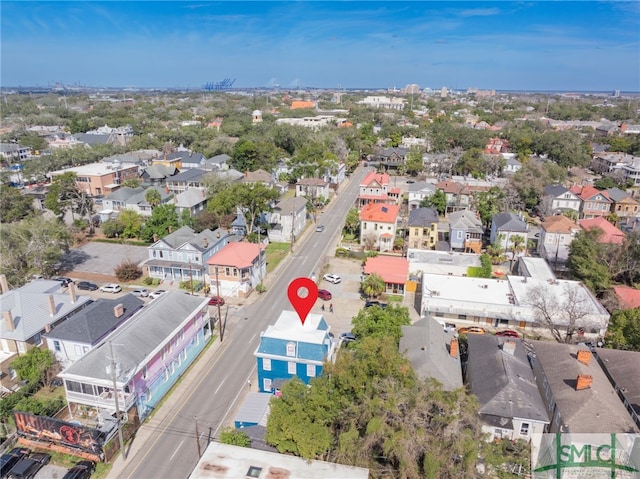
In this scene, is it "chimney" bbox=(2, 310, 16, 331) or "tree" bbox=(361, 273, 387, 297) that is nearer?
"chimney" bbox=(2, 310, 16, 331)

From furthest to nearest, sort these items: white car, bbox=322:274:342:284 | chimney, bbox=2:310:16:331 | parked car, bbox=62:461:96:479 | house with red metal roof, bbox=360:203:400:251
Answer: house with red metal roof, bbox=360:203:400:251, white car, bbox=322:274:342:284, chimney, bbox=2:310:16:331, parked car, bbox=62:461:96:479

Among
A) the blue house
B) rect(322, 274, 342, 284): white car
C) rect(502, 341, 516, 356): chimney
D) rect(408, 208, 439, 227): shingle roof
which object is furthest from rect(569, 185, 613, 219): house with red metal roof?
the blue house

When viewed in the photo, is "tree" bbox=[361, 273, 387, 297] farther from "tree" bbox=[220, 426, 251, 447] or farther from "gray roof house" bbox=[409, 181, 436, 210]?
"gray roof house" bbox=[409, 181, 436, 210]

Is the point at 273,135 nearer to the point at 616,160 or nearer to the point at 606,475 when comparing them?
the point at 616,160

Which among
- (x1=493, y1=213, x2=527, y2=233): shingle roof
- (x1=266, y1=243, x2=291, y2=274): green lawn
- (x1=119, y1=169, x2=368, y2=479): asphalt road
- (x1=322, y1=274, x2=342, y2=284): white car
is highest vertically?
(x1=493, y1=213, x2=527, y2=233): shingle roof

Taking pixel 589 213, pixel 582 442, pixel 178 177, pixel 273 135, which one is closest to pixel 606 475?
pixel 582 442

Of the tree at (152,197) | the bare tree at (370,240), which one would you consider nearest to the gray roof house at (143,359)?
the bare tree at (370,240)

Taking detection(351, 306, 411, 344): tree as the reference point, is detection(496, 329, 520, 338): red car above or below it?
below

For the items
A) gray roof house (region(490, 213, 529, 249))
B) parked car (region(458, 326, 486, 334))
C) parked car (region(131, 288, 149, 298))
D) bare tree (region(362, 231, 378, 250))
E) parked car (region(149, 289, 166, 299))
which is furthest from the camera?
bare tree (region(362, 231, 378, 250))

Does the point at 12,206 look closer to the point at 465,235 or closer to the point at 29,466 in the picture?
the point at 29,466

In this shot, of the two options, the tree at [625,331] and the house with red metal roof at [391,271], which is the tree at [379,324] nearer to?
the house with red metal roof at [391,271]
